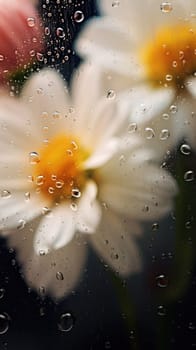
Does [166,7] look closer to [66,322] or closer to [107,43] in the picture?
[107,43]

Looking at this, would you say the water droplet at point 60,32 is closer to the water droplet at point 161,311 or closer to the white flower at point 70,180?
the white flower at point 70,180

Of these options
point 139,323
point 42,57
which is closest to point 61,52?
point 42,57

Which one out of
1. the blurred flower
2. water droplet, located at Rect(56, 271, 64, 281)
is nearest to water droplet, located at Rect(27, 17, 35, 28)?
the blurred flower

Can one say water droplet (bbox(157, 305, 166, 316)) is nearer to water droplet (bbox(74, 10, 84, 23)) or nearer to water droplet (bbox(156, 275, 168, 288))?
water droplet (bbox(156, 275, 168, 288))

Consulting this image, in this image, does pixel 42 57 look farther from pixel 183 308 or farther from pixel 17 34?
pixel 183 308

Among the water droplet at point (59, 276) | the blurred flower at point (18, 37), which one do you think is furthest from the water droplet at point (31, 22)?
the water droplet at point (59, 276)

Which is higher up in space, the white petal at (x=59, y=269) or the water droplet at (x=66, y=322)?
the white petal at (x=59, y=269)
